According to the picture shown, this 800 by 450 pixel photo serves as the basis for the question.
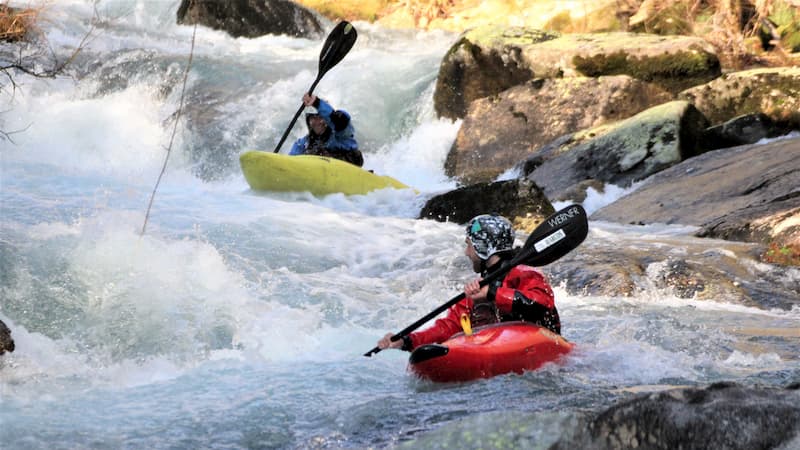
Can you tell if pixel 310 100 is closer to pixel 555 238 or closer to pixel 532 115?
pixel 532 115

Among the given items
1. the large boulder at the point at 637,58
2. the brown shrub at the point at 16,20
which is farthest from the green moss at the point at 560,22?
the brown shrub at the point at 16,20

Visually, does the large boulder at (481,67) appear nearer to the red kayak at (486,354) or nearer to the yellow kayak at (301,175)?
the yellow kayak at (301,175)

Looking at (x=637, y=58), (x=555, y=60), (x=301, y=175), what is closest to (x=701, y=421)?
(x=301, y=175)

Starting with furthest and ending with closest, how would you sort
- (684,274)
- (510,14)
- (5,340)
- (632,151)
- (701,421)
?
(510,14) < (632,151) < (684,274) < (5,340) < (701,421)

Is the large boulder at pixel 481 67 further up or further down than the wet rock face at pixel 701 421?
further up

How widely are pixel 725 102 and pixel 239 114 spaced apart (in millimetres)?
6593

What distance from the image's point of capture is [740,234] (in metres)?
6.85

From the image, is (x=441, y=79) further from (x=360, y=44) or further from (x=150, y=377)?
(x=150, y=377)

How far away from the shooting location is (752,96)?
10.9 metres

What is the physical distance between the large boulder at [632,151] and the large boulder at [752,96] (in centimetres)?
84

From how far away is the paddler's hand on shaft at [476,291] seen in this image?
4.04 meters

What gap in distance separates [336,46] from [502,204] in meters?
2.60

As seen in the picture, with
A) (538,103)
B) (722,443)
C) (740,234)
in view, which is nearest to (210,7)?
(538,103)

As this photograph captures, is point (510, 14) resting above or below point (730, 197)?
above
